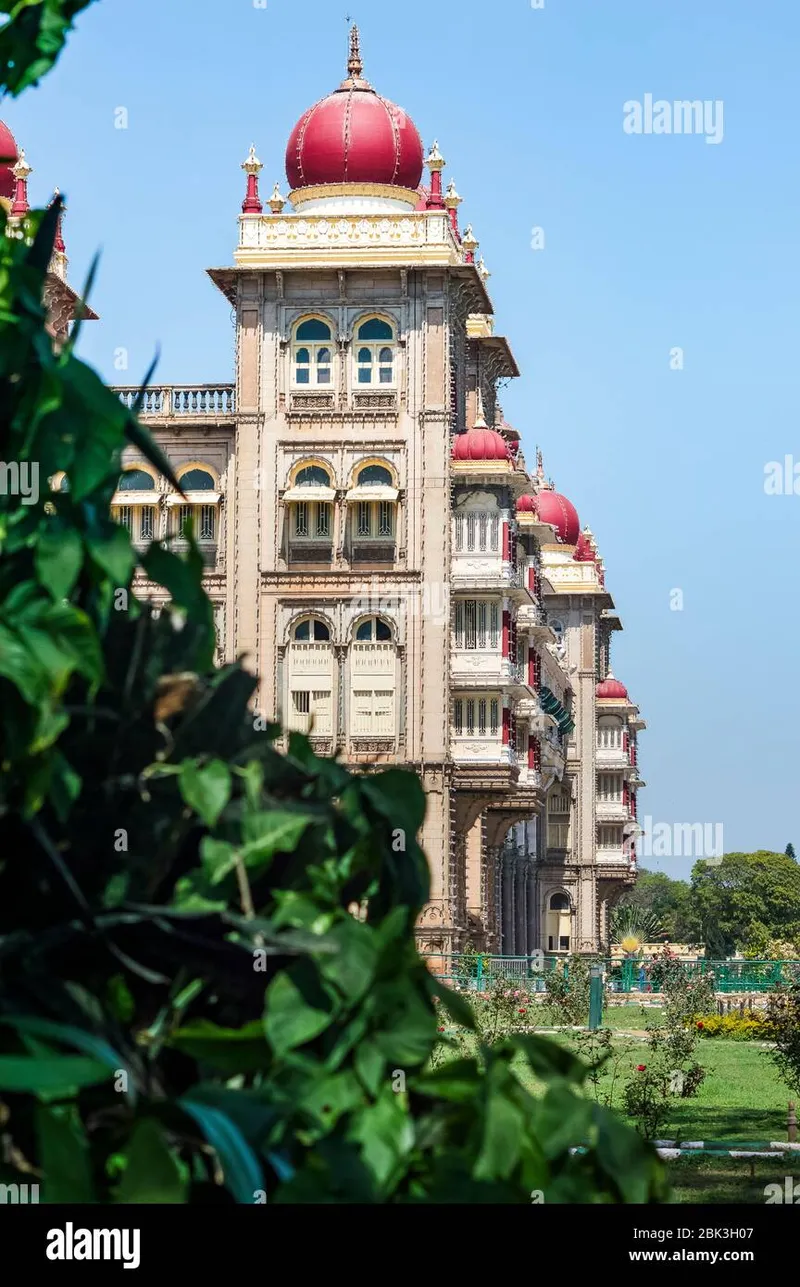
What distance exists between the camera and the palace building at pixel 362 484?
2512 inches

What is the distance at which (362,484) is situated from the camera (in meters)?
65.0

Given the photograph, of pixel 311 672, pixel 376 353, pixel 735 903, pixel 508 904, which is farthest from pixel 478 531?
pixel 735 903

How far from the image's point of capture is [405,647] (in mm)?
63875

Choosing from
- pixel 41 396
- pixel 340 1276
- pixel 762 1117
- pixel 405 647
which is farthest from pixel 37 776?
pixel 405 647

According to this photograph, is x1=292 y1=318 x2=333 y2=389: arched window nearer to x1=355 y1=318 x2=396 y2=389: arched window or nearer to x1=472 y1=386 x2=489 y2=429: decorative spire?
x1=355 y1=318 x2=396 y2=389: arched window

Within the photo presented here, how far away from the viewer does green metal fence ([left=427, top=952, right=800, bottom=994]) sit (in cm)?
5154

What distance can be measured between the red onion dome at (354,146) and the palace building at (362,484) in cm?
7

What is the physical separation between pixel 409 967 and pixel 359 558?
58.3 metres

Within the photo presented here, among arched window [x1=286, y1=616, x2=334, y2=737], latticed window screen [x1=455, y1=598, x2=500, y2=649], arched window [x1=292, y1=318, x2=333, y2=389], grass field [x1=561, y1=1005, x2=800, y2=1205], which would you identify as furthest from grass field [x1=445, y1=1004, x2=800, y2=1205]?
arched window [x1=292, y1=318, x2=333, y2=389]

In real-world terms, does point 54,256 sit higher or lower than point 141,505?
higher

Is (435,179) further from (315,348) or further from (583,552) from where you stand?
(583,552)

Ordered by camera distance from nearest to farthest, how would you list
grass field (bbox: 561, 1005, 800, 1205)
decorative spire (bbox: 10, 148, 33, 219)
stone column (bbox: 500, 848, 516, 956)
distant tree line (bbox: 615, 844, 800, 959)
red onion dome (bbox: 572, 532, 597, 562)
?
1. grass field (bbox: 561, 1005, 800, 1205)
2. decorative spire (bbox: 10, 148, 33, 219)
3. stone column (bbox: 500, 848, 516, 956)
4. red onion dome (bbox: 572, 532, 597, 562)
5. distant tree line (bbox: 615, 844, 800, 959)

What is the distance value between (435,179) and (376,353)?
17.6 ft

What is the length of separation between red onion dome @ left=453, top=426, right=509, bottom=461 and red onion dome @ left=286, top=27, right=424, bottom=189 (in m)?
7.80
